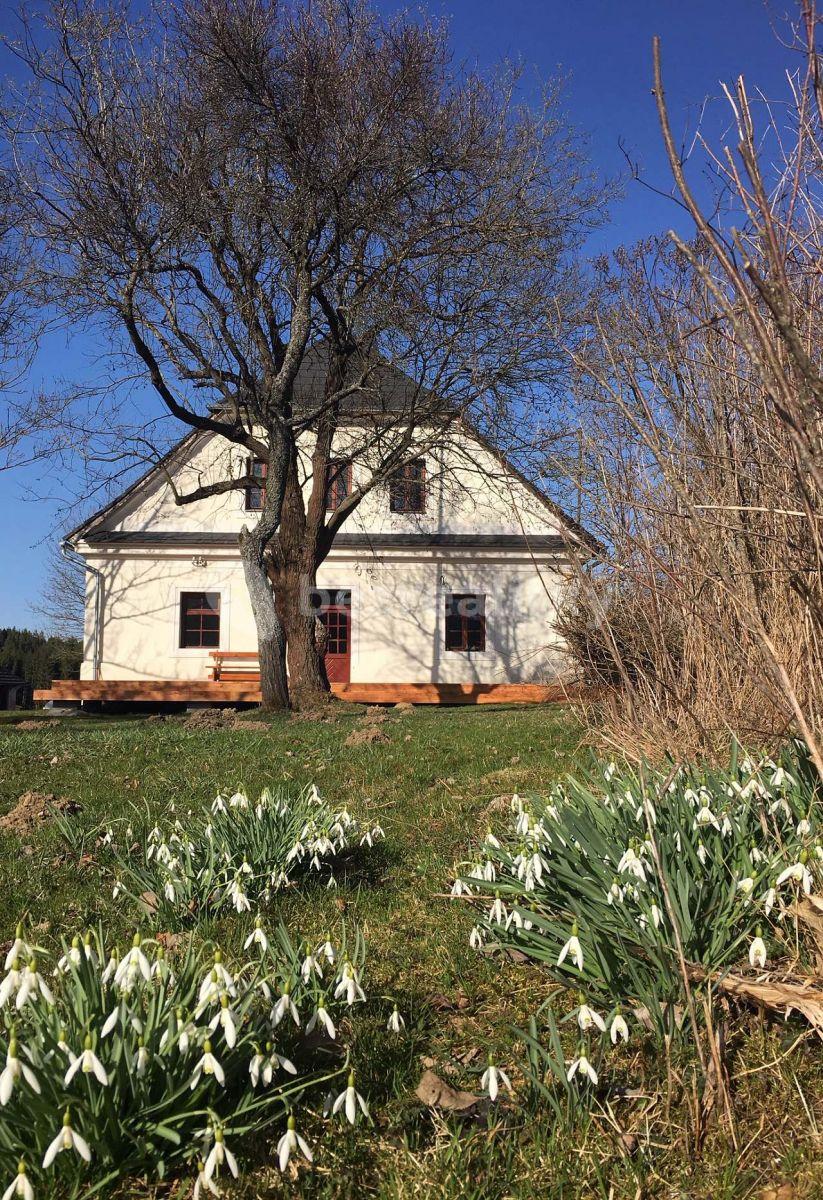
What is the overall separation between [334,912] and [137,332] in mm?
11780

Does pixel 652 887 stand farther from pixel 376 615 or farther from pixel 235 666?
pixel 376 615

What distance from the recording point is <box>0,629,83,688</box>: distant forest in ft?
122

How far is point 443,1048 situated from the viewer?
2.52m

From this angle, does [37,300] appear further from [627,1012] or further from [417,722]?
[627,1012]

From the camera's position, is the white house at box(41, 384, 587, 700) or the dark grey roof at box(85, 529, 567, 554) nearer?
the dark grey roof at box(85, 529, 567, 554)

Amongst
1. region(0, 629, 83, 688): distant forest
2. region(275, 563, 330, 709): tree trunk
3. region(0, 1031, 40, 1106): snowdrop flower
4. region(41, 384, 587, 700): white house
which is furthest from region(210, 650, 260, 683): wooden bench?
region(0, 1031, 40, 1106): snowdrop flower

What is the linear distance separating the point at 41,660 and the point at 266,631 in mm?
26144

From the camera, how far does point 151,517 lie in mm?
23234

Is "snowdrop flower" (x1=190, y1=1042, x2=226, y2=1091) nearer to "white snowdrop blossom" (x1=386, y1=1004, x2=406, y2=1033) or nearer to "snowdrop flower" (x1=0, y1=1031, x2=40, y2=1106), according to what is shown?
"snowdrop flower" (x1=0, y1=1031, x2=40, y2=1106)

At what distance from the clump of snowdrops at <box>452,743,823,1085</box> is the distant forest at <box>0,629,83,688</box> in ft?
119

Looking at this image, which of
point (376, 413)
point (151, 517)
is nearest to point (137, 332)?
point (376, 413)

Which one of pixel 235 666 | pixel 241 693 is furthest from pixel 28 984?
pixel 235 666

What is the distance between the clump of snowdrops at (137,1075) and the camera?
1.75 m

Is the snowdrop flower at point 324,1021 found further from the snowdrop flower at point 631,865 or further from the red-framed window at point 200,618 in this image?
the red-framed window at point 200,618
